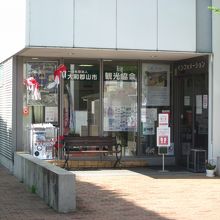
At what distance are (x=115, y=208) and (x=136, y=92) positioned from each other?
715 cm

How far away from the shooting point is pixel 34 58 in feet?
52.3

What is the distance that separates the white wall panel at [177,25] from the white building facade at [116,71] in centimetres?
3

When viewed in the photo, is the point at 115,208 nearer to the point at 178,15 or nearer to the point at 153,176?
the point at 153,176

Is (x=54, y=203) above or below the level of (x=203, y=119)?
below

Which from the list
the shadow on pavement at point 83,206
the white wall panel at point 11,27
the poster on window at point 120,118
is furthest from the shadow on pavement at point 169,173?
the white wall panel at point 11,27

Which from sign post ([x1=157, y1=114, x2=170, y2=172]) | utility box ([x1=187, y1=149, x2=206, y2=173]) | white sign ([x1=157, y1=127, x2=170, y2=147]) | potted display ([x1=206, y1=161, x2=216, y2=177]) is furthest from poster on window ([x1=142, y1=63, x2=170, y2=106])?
potted display ([x1=206, y1=161, x2=216, y2=177])

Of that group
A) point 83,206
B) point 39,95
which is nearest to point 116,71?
point 39,95

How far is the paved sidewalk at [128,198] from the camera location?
944cm

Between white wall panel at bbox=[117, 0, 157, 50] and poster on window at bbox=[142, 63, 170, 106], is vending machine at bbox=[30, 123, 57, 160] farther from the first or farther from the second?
white wall panel at bbox=[117, 0, 157, 50]

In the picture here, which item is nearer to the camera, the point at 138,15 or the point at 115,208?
the point at 115,208

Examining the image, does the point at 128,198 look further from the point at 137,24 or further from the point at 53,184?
the point at 137,24

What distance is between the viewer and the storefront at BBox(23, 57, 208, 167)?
15961 mm

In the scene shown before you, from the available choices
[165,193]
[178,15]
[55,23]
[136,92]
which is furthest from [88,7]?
[165,193]

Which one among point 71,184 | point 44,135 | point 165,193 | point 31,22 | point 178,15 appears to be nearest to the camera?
point 71,184
